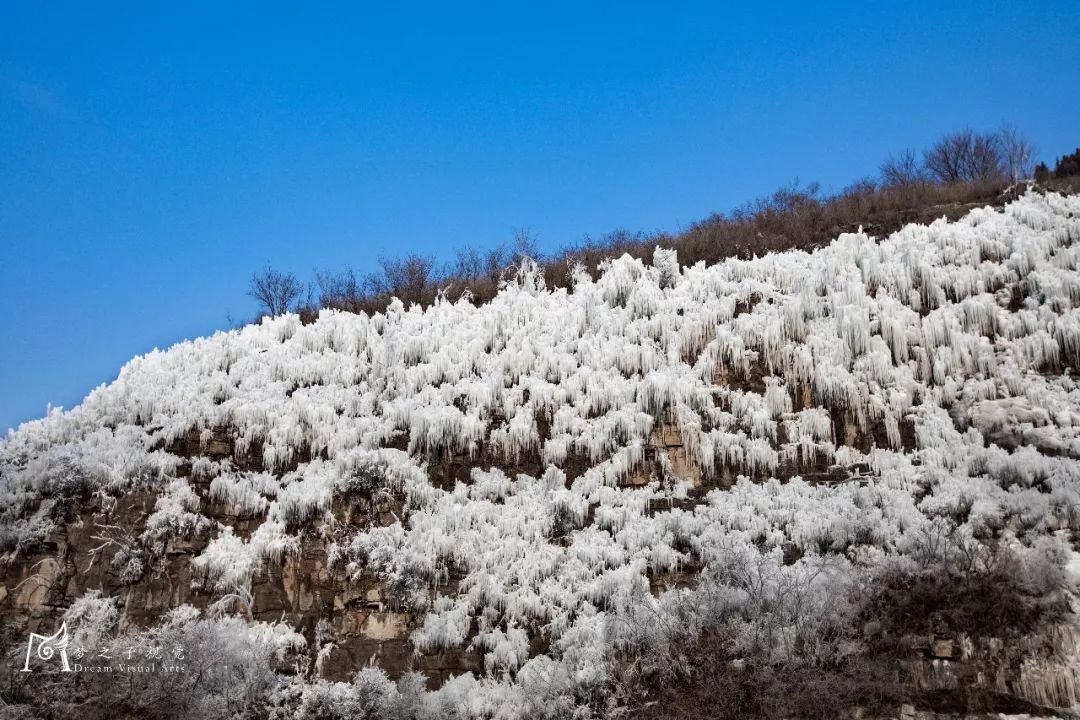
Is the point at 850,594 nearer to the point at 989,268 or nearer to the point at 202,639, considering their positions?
the point at 989,268

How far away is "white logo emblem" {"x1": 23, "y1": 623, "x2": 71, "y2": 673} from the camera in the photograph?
378 inches

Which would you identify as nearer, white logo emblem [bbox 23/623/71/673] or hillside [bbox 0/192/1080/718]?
hillside [bbox 0/192/1080/718]

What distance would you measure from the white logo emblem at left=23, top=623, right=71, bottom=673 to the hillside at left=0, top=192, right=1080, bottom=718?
122mm

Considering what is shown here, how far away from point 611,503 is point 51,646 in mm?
7858

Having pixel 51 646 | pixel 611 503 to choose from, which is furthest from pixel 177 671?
pixel 611 503

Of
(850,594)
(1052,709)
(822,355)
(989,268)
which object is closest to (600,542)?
(850,594)

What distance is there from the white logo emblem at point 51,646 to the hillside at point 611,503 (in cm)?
12

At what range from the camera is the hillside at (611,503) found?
907 centimetres

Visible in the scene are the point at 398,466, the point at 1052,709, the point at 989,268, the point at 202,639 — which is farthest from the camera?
the point at 989,268

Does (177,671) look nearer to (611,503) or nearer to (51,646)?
(51,646)

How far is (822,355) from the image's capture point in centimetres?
1221

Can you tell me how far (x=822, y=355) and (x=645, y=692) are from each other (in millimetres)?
6143

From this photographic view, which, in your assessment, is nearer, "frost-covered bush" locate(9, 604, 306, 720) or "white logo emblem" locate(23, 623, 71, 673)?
"frost-covered bush" locate(9, 604, 306, 720)

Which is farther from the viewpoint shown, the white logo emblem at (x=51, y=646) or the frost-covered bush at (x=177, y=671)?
the white logo emblem at (x=51, y=646)
